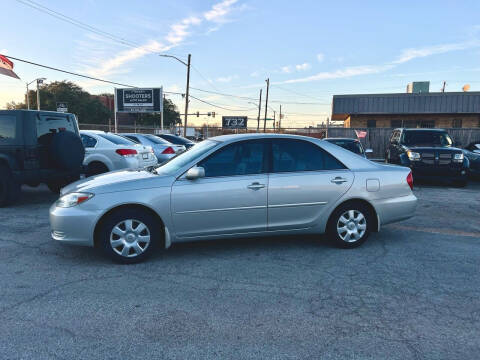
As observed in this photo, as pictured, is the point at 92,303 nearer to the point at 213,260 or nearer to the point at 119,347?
the point at 119,347

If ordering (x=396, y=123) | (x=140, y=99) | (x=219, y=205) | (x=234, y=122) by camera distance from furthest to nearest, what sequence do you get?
(x=234, y=122), (x=140, y=99), (x=396, y=123), (x=219, y=205)

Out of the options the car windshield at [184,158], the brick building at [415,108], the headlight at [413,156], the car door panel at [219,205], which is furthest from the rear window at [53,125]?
the brick building at [415,108]

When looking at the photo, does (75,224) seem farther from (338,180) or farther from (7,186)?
(7,186)

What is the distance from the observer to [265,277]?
3.84 m

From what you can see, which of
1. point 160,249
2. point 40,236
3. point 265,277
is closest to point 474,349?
point 265,277

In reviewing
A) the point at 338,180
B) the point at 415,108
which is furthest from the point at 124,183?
the point at 415,108

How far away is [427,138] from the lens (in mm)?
11430

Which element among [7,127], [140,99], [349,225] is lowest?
[349,225]

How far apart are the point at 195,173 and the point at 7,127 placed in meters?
4.84

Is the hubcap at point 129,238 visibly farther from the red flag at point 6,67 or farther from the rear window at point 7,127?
the red flag at point 6,67

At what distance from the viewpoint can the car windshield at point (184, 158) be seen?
443cm

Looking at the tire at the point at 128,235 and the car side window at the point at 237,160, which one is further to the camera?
the car side window at the point at 237,160

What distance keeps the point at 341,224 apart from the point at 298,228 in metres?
0.61

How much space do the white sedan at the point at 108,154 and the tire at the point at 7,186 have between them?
2.03 metres
